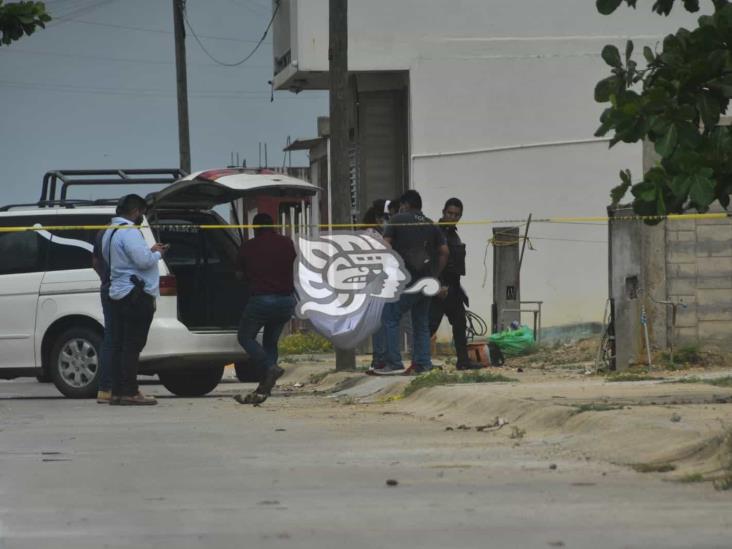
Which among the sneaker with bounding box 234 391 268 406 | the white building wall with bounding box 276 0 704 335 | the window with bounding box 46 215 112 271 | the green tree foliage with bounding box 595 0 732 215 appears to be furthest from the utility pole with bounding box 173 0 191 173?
the green tree foliage with bounding box 595 0 732 215

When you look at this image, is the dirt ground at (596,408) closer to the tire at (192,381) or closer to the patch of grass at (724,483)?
the patch of grass at (724,483)

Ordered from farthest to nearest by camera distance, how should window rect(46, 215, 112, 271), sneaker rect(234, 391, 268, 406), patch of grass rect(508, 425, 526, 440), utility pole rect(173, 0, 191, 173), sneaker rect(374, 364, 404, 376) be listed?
utility pole rect(173, 0, 191, 173) → sneaker rect(374, 364, 404, 376) → window rect(46, 215, 112, 271) → sneaker rect(234, 391, 268, 406) → patch of grass rect(508, 425, 526, 440)

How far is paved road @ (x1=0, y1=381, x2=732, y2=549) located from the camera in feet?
21.8

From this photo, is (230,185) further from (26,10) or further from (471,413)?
(471,413)

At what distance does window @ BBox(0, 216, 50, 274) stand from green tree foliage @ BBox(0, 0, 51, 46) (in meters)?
1.88

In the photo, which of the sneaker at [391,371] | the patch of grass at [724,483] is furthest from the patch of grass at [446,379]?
the patch of grass at [724,483]

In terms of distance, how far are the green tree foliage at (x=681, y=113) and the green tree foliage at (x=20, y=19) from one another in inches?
307

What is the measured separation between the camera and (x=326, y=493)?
26.4 ft

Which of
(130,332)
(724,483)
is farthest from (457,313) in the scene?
(724,483)

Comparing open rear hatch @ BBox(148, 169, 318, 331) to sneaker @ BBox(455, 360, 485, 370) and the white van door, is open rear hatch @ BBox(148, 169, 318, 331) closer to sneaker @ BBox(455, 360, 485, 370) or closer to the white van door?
the white van door

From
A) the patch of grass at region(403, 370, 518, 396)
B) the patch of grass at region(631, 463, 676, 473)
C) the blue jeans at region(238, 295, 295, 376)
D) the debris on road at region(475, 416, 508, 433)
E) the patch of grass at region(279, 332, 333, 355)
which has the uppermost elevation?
the blue jeans at region(238, 295, 295, 376)

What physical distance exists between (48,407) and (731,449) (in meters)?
8.41

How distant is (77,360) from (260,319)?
207 centimetres

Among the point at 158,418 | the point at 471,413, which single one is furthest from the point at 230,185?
the point at 471,413
